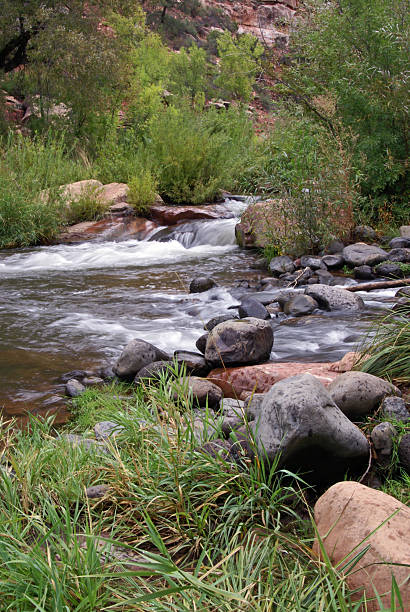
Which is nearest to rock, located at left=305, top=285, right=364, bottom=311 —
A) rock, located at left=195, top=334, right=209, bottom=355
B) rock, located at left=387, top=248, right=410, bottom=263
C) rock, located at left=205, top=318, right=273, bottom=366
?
rock, located at left=387, top=248, right=410, bottom=263

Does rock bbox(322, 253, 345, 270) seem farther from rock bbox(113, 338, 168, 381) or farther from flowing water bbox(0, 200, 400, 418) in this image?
rock bbox(113, 338, 168, 381)

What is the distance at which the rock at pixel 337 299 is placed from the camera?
620cm

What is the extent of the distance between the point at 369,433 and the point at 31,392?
2.69m

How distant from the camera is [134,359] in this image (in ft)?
14.7

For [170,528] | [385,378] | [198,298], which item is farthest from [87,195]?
[170,528]

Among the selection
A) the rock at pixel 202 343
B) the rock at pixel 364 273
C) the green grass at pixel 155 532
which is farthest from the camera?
the rock at pixel 364 273

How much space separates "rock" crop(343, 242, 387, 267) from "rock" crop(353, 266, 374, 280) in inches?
7.8

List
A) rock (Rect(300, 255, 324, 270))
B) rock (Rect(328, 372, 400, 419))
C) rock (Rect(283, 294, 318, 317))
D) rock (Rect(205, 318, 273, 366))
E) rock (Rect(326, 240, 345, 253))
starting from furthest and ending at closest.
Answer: rock (Rect(326, 240, 345, 253))
rock (Rect(300, 255, 324, 270))
rock (Rect(283, 294, 318, 317))
rock (Rect(205, 318, 273, 366))
rock (Rect(328, 372, 400, 419))

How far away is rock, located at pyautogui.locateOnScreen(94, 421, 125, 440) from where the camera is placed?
107 inches

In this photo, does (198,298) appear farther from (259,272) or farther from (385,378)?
(385,378)

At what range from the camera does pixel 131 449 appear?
97.3 inches

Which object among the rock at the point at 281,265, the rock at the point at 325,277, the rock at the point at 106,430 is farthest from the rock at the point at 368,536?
the rock at the point at 281,265

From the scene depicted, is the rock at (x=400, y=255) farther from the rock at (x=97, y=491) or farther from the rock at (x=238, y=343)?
the rock at (x=97, y=491)

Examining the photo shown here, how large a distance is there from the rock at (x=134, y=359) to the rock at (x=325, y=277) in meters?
3.50
